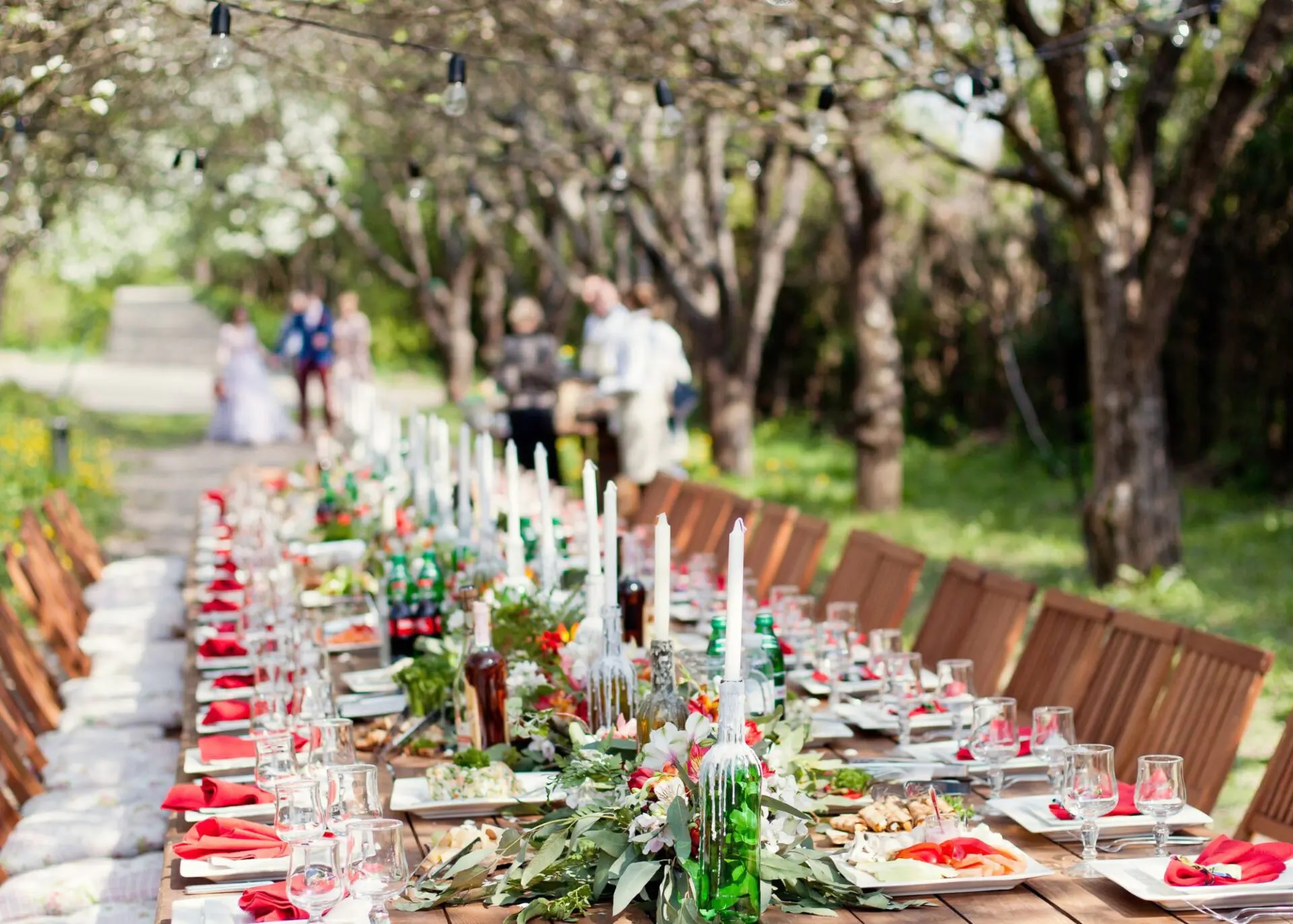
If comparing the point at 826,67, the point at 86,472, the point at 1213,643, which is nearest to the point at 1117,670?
the point at 1213,643

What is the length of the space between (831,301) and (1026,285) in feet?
9.90

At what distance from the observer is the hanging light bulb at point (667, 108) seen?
20.5ft

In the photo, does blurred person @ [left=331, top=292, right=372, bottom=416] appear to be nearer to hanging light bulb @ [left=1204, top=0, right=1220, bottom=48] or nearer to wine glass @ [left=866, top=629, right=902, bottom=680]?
hanging light bulb @ [left=1204, top=0, right=1220, bottom=48]

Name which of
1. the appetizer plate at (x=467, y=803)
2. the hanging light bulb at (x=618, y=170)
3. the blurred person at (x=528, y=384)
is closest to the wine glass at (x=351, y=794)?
the appetizer plate at (x=467, y=803)

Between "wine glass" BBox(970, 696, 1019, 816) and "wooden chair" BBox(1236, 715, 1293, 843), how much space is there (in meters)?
0.82

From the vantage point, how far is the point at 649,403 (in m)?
11.6

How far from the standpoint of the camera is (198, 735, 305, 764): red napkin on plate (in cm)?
374

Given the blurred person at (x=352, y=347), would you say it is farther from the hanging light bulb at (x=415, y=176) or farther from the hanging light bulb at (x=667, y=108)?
the hanging light bulb at (x=415, y=176)

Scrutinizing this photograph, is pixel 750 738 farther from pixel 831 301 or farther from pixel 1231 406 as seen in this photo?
pixel 831 301

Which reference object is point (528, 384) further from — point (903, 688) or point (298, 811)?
point (298, 811)

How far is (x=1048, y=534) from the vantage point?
11.8 m

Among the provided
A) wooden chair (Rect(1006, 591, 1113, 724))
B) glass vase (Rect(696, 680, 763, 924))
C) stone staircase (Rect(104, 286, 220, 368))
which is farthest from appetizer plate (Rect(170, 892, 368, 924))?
stone staircase (Rect(104, 286, 220, 368))

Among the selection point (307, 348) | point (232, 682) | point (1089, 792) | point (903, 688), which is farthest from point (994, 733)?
point (307, 348)

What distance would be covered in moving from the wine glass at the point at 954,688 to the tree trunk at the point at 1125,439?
17.3ft
